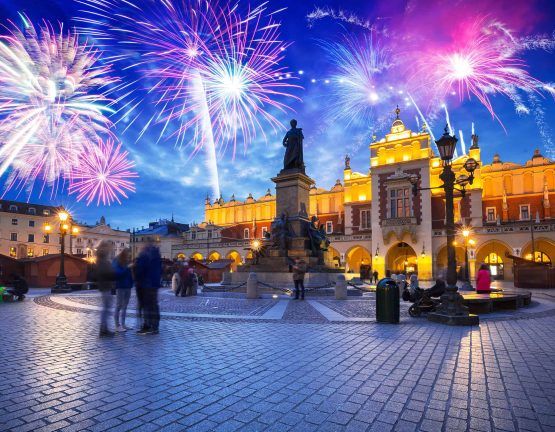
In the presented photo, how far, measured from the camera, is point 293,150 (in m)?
19.8

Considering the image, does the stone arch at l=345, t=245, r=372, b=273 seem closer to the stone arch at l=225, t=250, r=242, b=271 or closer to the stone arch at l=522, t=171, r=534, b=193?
the stone arch at l=225, t=250, r=242, b=271

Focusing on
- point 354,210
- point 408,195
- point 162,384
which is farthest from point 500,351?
point 354,210

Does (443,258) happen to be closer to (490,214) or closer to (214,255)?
(490,214)

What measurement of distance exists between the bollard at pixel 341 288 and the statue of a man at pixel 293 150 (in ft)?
25.3

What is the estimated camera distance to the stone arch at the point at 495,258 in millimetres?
37281

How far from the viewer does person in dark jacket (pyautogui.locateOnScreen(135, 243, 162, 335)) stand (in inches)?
290

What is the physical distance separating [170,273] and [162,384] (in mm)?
24321

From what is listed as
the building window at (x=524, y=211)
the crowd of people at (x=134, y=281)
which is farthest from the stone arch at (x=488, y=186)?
the crowd of people at (x=134, y=281)

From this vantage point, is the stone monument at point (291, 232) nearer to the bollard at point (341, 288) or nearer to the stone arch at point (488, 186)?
the bollard at point (341, 288)

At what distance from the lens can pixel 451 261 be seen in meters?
9.33

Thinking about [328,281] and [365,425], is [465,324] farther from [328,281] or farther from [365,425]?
[328,281]

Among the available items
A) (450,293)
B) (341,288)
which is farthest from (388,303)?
(341,288)

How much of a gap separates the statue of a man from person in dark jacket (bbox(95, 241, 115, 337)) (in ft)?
44.2

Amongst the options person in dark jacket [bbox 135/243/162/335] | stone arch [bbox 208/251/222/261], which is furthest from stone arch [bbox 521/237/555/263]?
stone arch [bbox 208/251/222/261]
